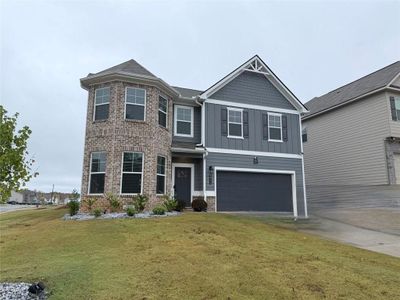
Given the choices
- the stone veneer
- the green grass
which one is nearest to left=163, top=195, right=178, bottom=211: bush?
the stone veneer

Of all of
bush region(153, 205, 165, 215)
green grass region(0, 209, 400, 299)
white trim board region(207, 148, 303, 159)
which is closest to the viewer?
green grass region(0, 209, 400, 299)

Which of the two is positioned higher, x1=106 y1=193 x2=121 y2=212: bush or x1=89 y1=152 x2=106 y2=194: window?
x1=89 y1=152 x2=106 y2=194: window

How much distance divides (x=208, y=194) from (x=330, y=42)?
14.0 m

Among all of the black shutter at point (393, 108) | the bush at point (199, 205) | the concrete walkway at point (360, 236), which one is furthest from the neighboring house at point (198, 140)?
the black shutter at point (393, 108)

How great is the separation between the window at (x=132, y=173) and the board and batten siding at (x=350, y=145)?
13.4m

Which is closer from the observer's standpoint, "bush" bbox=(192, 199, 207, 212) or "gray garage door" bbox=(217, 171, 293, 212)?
"bush" bbox=(192, 199, 207, 212)

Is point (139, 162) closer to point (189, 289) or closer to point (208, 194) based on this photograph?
point (208, 194)

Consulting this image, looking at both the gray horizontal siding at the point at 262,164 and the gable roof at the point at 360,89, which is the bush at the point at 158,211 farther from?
the gable roof at the point at 360,89

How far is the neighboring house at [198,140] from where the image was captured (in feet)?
45.8

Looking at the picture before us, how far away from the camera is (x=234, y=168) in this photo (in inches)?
653

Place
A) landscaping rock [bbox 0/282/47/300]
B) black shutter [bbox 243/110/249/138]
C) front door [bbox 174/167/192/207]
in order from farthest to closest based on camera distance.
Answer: black shutter [bbox 243/110/249/138] → front door [bbox 174/167/192/207] → landscaping rock [bbox 0/282/47/300]

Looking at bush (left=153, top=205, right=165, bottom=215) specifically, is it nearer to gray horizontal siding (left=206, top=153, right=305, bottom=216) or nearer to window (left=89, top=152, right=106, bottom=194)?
window (left=89, top=152, right=106, bottom=194)

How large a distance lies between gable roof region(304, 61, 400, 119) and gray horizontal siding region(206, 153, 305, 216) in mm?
6056

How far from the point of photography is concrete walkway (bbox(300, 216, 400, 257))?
388 inches
